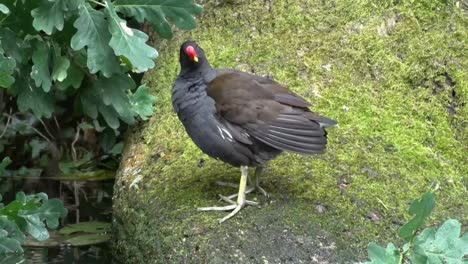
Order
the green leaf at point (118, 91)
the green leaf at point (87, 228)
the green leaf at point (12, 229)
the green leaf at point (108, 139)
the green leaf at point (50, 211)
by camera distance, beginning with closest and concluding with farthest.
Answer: the green leaf at point (12, 229) → the green leaf at point (50, 211) → the green leaf at point (118, 91) → the green leaf at point (87, 228) → the green leaf at point (108, 139)

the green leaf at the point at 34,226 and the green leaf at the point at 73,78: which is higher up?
→ the green leaf at the point at 73,78

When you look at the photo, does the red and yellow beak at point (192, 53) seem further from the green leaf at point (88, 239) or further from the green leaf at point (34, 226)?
the green leaf at point (88, 239)

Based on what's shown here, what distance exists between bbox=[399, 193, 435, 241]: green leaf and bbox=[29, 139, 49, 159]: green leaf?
4.78 meters

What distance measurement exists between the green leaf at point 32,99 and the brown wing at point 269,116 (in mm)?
1153

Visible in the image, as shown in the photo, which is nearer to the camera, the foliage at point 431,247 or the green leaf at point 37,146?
the foliage at point 431,247

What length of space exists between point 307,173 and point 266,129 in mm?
483

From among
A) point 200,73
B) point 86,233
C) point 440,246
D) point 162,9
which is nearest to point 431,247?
point 440,246

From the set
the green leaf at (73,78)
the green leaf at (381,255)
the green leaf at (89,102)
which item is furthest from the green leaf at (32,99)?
the green leaf at (381,255)

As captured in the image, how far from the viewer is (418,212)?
7.91 feet

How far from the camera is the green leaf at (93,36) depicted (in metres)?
4.64

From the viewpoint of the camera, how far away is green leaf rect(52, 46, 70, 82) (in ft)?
16.5

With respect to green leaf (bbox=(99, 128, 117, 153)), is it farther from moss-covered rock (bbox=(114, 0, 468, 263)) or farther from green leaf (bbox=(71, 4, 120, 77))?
green leaf (bbox=(71, 4, 120, 77))

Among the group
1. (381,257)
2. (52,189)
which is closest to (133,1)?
Answer: (52,189)

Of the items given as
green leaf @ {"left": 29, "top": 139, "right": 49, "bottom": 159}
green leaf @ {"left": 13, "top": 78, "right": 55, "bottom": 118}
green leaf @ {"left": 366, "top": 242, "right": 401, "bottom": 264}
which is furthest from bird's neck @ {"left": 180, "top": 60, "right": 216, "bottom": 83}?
green leaf @ {"left": 29, "top": 139, "right": 49, "bottom": 159}
